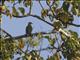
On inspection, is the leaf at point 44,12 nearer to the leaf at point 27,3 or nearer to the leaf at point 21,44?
the leaf at point 27,3

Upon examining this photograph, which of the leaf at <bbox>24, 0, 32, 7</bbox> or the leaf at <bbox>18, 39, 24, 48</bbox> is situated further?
the leaf at <bbox>18, 39, 24, 48</bbox>

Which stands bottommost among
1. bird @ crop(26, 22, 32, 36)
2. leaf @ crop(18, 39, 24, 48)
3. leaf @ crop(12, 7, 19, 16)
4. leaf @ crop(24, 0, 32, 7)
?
leaf @ crop(18, 39, 24, 48)

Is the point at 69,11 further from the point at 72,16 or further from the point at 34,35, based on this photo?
the point at 34,35

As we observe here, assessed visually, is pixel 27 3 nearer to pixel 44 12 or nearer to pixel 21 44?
pixel 44 12

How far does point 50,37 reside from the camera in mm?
2141

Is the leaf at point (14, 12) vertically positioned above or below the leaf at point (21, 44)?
above

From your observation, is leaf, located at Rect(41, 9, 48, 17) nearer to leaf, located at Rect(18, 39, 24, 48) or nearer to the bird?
the bird

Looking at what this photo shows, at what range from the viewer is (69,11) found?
1.99 m

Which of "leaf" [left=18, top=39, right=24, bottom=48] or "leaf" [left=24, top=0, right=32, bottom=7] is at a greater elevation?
"leaf" [left=24, top=0, right=32, bottom=7]

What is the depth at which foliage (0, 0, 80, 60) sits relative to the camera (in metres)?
1.97

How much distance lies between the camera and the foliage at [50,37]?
1.97 meters

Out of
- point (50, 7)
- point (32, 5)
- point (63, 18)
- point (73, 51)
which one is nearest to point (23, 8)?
point (32, 5)

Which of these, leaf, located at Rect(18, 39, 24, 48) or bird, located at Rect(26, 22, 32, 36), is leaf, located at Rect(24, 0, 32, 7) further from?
leaf, located at Rect(18, 39, 24, 48)

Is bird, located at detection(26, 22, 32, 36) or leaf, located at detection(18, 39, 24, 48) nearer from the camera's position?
bird, located at detection(26, 22, 32, 36)
